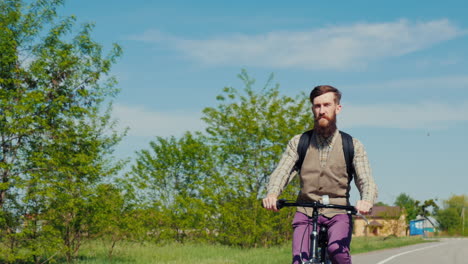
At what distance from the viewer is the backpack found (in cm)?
430

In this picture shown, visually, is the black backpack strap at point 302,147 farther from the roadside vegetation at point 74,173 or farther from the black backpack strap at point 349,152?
the roadside vegetation at point 74,173

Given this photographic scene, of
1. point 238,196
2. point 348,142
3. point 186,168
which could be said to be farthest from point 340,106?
point 186,168

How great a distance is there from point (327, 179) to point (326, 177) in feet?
0.06

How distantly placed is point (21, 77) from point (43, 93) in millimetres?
958

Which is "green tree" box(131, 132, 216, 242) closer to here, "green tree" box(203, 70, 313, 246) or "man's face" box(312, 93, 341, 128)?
"green tree" box(203, 70, 313, 246)

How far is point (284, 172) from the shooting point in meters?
4.33

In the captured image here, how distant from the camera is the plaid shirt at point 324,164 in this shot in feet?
13.8

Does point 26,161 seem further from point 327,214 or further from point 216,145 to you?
point 327,214

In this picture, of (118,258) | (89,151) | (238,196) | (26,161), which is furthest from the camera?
(238,196)

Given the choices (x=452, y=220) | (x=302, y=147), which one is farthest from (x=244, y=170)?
(x=452, y=220)

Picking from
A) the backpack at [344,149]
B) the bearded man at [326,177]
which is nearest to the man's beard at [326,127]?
the bearded man at [326,177]

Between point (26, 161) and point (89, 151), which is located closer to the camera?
point (26, 161)

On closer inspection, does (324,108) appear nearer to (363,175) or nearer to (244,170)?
(363,175)

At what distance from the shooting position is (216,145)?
931 inches
